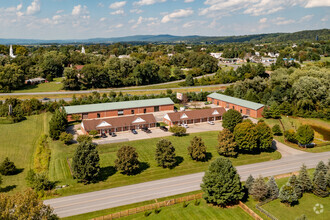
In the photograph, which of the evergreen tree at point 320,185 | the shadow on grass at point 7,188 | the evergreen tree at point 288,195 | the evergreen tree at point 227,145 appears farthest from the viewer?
the evergreen tree at point 227,145

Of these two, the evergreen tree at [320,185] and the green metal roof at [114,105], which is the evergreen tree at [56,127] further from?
the evergreen tree at [320,185]

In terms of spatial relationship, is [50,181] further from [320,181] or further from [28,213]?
[320,181]

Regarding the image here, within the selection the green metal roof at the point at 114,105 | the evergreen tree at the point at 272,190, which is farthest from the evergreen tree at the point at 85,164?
the green metal roof at the point at 114,105

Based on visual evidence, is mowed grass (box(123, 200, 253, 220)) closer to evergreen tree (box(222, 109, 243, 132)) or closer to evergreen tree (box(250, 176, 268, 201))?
evergreen tree (box(250, 176, 268, 201))

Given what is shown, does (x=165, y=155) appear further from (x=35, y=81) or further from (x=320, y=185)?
(x=35, y=81)

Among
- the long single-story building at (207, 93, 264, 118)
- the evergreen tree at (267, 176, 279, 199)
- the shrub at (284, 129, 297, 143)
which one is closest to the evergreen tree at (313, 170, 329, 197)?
the evergreen tree at (267, 176, 279, 199)

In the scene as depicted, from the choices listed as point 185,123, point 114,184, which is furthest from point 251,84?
point 114,184
